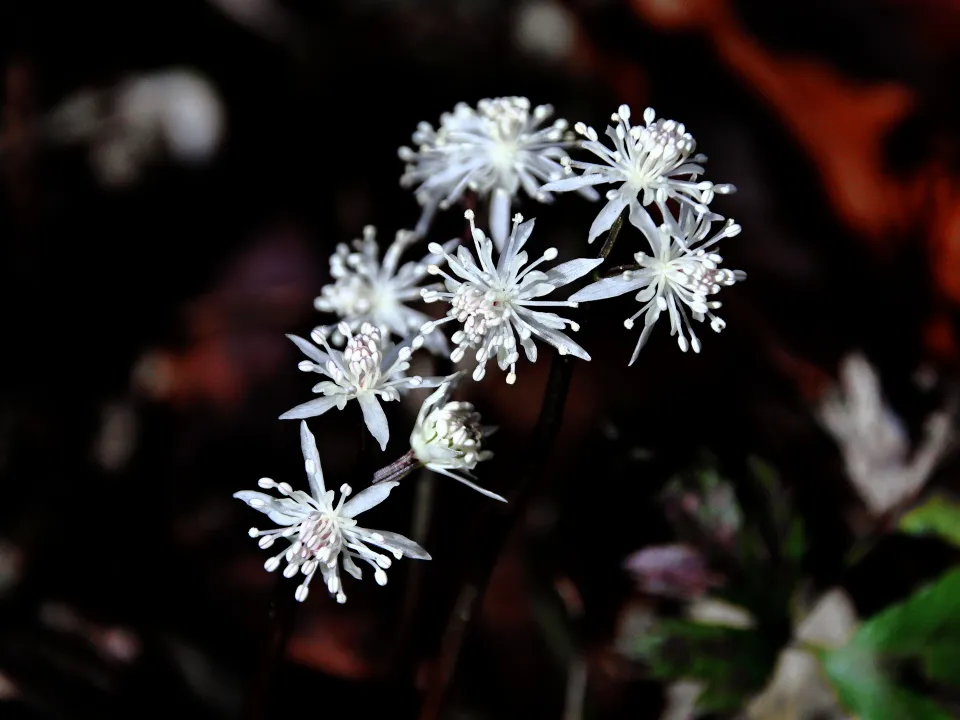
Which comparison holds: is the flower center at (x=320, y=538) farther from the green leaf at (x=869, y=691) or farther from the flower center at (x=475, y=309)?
the green leaf at (x=869, y=691)

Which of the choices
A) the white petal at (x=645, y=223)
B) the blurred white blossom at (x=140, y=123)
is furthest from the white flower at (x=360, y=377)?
the blurred white blossom at (x=140, y=123)

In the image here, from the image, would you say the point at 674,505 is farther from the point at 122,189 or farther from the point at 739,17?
the point at 122,189

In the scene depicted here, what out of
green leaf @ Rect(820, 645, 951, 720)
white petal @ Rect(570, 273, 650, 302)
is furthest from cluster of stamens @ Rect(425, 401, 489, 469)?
green leaf @ Rect(820, 645, 951, 720)

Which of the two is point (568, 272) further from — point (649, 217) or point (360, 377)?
point (360, 377)

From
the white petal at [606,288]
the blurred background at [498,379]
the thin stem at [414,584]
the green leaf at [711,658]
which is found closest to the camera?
the white petal at [606,288]

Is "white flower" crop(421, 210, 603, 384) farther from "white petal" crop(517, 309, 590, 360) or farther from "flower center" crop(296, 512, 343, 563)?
"flower center" crop(296, 512, 343, 563)
